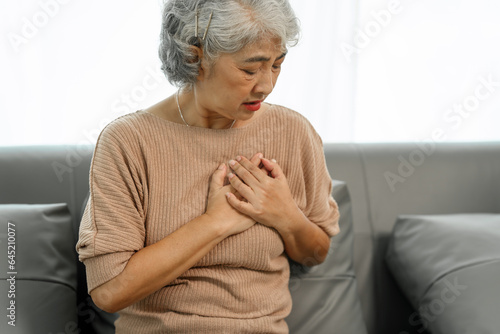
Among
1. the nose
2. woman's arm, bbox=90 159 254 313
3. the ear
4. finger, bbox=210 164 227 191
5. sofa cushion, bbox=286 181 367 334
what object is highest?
the ear

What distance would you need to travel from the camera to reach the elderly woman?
114 centimetres

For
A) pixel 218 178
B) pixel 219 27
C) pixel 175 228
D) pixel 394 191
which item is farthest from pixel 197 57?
pixel 394 191

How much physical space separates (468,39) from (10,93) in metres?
1.90

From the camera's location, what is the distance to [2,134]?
79.3 inches

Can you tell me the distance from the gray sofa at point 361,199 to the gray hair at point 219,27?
2.04ft

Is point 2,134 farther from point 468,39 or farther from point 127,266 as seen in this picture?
point 468,39

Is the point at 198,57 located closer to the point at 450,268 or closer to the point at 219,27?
the point at 219,27

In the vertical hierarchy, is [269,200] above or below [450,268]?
above

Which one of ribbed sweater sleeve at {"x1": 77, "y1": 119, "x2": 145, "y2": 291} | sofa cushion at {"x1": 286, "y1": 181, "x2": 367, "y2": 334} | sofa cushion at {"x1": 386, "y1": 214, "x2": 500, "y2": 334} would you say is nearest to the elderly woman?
ribbed sweater sleeve at {"x1": 77, "y1": 119, "x2": 145, "y2": 291}

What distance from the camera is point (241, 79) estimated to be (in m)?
1.15

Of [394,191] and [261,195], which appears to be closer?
[261,195]

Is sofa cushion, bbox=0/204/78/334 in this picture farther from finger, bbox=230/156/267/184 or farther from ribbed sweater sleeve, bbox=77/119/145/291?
finger, bbox=230/156/267/184

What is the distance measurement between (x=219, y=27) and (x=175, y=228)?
466mm

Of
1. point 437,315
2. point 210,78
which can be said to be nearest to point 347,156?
point 437,315
